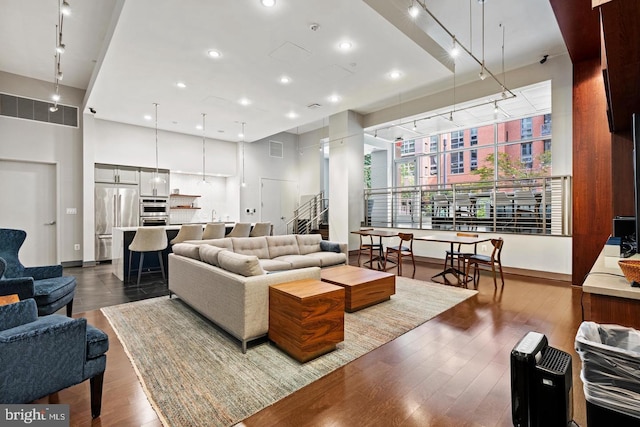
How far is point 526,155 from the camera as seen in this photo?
781 centimetres

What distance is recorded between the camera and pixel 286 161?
1106cm

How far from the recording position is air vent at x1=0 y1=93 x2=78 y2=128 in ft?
20.0

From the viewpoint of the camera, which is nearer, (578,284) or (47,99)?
(578,284)

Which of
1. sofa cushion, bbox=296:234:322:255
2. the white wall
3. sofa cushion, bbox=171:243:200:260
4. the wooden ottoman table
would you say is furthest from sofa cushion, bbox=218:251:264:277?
the white wall

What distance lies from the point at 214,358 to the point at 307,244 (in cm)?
314

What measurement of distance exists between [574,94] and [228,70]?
5566 millimetres

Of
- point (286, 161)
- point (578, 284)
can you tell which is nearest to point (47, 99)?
point (286, 161)

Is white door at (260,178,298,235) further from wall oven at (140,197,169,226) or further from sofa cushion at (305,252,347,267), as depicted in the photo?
sofa cushion at (305,252,347,267)

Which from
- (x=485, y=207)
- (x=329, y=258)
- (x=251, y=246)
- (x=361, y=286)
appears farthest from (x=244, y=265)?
(x=485, y=207)

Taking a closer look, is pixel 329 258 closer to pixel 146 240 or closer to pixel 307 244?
pixel 307 244

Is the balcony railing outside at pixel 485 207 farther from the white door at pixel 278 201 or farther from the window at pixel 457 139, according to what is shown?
the white door at pixel 278 201

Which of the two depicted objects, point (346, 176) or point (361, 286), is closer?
point (361, 286)

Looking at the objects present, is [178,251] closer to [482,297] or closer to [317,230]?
[482,297]

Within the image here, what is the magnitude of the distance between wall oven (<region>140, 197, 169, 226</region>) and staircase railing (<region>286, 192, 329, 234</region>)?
4.22m
